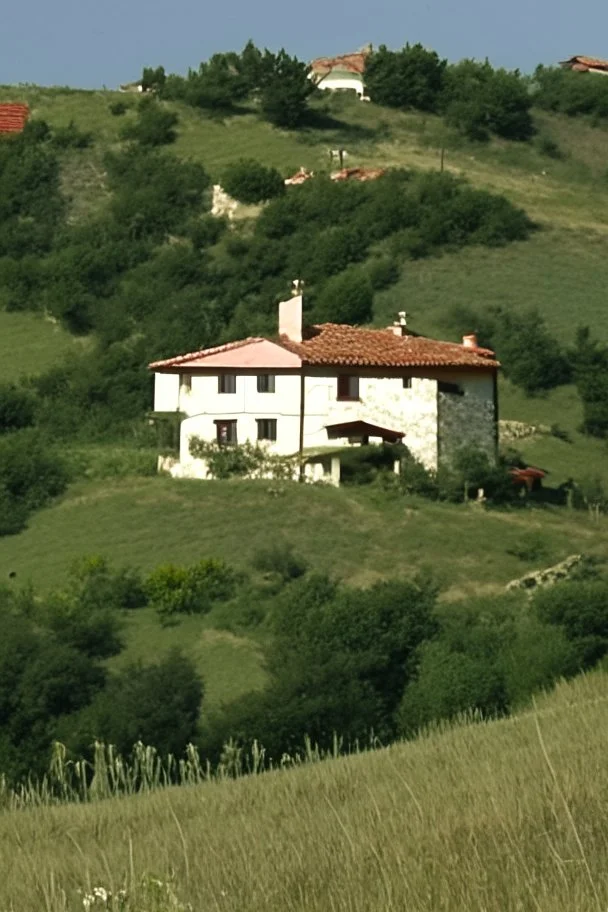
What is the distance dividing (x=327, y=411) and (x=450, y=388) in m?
3.38

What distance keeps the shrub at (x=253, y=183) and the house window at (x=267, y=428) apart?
33.2m

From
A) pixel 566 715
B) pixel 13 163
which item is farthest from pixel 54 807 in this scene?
pixel 13 163

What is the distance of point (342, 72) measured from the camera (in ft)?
386

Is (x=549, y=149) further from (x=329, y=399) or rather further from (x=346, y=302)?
(x=329, y=399)

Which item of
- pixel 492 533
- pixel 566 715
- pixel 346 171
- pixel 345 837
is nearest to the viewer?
pixel 345 837

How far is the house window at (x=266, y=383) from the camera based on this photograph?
5912cm

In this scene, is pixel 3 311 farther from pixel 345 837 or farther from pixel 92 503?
pixel 345 837

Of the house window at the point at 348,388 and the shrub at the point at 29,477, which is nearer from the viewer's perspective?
the shrub at the point at 29,477

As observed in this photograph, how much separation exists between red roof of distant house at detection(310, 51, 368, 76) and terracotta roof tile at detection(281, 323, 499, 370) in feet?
180

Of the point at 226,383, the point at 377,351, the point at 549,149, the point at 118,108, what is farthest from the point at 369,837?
the point at 549,149

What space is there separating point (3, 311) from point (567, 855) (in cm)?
7480

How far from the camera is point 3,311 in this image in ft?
281

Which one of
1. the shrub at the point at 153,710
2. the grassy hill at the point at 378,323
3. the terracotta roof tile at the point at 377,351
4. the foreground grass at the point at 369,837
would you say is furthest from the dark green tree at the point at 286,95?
the foreground grass at the point at 369,837

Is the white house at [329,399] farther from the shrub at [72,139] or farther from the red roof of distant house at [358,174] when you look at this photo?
the shrub at [72,139]
